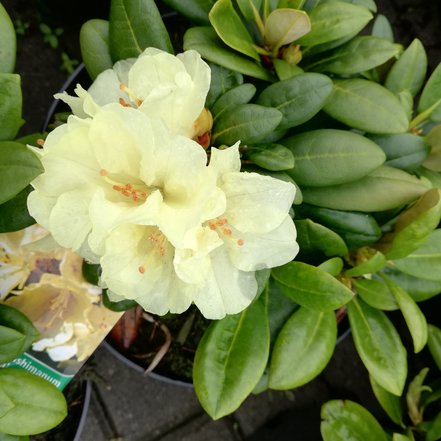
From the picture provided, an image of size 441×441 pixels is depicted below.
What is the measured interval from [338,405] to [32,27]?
122 centimetres

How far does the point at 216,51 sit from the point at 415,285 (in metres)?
0.57

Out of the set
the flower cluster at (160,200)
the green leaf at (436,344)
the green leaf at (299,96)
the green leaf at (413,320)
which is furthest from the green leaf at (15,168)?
the green leaf at (436,344)

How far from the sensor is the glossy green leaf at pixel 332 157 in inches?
32.8

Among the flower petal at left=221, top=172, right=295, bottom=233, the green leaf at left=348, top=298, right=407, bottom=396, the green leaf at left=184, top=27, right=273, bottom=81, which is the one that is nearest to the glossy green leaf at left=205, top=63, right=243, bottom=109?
the green leaf at left=184, top=27, right=273, bottom=81

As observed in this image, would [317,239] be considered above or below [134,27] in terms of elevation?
below

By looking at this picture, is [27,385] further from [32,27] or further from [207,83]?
[32,27]

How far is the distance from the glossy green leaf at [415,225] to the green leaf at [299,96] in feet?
0.74

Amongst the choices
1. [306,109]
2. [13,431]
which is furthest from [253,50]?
[13,431]

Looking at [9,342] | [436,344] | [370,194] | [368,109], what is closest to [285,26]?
[368,109]

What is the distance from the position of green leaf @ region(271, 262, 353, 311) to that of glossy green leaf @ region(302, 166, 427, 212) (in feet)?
0.39

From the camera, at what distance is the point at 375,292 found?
100cm

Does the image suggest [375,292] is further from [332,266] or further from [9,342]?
[9,342]

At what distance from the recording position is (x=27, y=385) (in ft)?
2.60

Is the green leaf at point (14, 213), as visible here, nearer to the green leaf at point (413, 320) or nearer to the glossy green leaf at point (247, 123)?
the glossy green leaf at point (247, 123)
